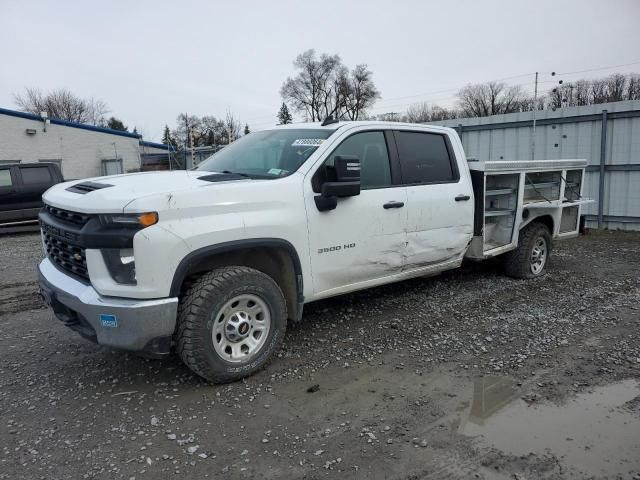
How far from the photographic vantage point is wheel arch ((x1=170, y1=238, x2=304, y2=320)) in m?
3.55

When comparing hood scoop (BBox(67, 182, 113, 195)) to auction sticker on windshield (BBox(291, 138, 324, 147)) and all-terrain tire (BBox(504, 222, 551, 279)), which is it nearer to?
auction sticker on windshield (BBox(291, 138, 324, 147))

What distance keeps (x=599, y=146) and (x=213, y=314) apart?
35.9 ft

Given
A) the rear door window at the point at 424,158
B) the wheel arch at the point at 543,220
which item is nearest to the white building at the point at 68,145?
the rear door window at the point at 424,158

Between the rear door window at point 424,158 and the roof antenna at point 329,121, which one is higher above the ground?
the roof antenna at point 329,121

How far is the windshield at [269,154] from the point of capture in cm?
446

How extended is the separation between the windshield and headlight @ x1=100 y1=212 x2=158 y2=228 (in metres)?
1.24

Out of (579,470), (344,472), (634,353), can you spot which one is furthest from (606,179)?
(344,472)

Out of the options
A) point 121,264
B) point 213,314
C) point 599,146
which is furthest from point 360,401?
point 599,146

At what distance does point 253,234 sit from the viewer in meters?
3.82

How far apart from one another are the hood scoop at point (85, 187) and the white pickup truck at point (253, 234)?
0.05ft

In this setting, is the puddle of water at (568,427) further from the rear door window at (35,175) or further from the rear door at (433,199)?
the rear door window at (35,175)

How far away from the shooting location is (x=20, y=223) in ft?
41.3

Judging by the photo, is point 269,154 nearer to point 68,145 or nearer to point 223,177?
point 223,177

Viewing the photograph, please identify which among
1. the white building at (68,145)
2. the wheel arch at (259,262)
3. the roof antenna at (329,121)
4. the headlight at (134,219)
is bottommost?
the wheel arch at (259,262)
